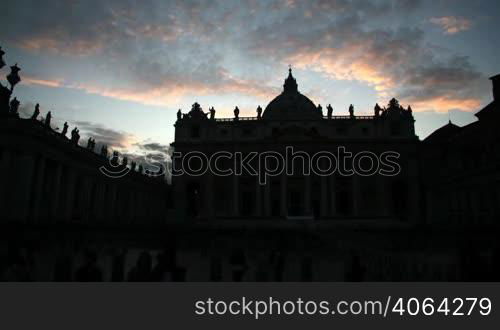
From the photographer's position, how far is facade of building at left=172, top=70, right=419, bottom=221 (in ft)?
173

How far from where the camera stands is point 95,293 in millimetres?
9250

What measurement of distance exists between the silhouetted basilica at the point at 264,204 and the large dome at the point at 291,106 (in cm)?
33

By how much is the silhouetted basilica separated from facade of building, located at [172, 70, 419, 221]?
19cm

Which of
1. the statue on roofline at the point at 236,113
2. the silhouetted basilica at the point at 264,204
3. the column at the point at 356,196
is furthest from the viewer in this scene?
the statue on roofline at the point at 236,113

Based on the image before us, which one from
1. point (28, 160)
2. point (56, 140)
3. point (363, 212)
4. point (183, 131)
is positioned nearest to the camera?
point (28, 160)

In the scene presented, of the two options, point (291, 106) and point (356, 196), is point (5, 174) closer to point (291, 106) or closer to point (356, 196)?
point (356, 196)

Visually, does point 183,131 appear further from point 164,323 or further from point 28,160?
point 164,323

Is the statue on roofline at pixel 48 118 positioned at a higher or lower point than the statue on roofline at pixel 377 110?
lower

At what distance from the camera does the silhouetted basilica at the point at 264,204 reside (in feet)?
44.0

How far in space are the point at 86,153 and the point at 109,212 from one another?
8.78m

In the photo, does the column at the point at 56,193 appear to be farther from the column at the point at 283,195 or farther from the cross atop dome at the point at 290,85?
the cross atop dome at the point at 290,85

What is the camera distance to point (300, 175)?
5491 cm

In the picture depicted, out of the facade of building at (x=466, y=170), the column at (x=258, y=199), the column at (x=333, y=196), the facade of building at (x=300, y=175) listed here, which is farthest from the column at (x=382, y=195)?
the column at (x=258, y=199)

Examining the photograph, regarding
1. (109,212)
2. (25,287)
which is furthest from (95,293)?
(109,212)
